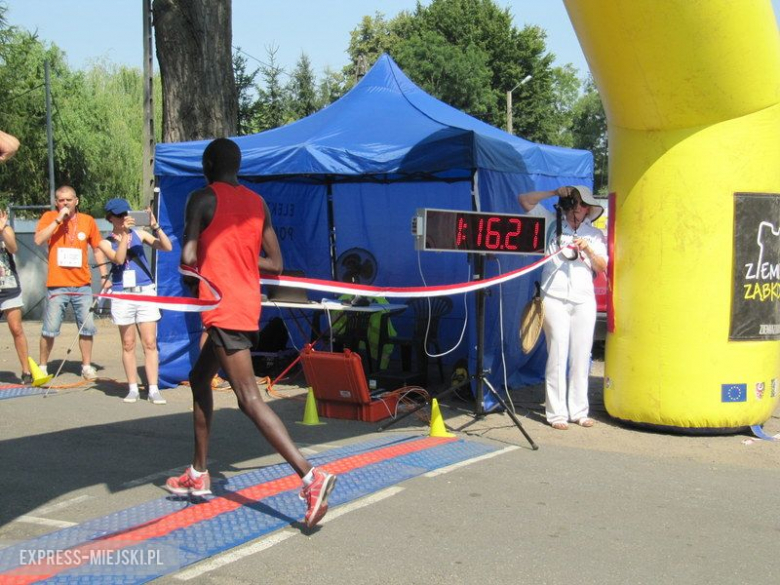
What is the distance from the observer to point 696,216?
6918 millimetres

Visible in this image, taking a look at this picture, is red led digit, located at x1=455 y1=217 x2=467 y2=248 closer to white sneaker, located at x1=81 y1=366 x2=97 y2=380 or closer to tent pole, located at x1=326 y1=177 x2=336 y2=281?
tent pole, located at x1=326 y1=177 x2=336 y2=281

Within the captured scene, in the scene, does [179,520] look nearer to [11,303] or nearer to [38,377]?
[38,377]

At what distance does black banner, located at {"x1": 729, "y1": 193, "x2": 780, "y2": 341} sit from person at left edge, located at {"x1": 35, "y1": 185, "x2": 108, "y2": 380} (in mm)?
6204

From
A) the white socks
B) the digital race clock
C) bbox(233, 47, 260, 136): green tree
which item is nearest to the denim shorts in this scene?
the white socks

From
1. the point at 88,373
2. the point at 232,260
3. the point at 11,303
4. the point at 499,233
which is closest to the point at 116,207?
the point at 11,303

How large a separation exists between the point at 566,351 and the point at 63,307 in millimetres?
5360

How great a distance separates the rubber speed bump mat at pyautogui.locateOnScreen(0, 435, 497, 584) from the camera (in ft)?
13.6

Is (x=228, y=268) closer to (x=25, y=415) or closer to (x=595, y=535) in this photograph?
(x=595, y=535)

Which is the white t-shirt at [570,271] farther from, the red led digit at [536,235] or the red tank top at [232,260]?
the red tank top at [232,260]

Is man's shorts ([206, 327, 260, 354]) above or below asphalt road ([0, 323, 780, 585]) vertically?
above

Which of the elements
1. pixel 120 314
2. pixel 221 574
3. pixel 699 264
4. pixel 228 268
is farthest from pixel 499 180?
pixel 221 574

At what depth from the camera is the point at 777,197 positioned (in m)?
7.04

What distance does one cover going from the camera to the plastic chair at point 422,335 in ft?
31.0

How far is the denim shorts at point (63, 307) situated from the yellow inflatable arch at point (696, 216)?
5674 millimetres
